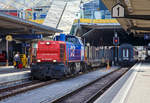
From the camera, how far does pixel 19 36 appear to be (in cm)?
3297

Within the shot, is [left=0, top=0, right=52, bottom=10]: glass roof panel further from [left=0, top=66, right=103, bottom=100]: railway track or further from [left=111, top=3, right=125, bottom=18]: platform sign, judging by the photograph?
[left=111, top=3, right=125, bottom=18]: platform sign

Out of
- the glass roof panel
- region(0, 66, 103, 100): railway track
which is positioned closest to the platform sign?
region(0, 66, 103, 100): railway track

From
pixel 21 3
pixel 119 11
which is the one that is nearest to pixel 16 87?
pixel 119 11

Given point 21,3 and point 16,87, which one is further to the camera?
point 21,3

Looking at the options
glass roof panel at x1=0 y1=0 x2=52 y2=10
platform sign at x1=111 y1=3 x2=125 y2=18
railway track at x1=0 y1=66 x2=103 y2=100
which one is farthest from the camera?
glass roof panel at x1=0 y1=0 x2=52 y2=10

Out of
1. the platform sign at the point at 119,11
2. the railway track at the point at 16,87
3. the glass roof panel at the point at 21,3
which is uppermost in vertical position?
the glass roof panel at the point at 21,3

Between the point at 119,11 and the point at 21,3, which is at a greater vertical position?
the point at 21,3

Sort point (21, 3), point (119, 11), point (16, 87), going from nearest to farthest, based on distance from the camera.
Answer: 1. point (16, 87)
2. point (119, 11)
3. point (21, 3)

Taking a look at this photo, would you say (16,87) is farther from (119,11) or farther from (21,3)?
(21,3)

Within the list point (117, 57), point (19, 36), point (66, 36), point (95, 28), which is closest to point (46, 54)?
point (66, 36)

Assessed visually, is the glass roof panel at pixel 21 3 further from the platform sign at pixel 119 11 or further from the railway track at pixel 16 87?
the platform sign at pixel 119 11

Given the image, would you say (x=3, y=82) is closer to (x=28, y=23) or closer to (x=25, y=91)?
(x=25, y=91)

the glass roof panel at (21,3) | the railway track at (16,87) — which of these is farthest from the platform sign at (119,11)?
the glass roof panel at (21,3)

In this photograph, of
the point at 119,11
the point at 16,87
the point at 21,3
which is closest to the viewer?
the point at 16,87
